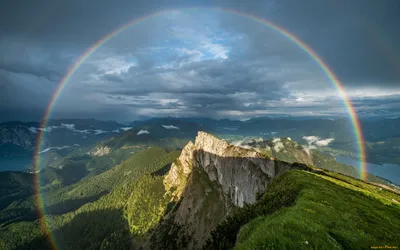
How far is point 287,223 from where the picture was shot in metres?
18.6

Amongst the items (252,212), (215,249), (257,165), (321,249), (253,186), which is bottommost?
(253,186)

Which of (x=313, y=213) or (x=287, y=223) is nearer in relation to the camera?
(x=287, y=223)

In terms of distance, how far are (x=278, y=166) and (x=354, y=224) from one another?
156 meters

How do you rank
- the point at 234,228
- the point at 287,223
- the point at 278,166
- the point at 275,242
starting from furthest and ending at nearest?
the point at 278,166 → the point at 234,228 → the point at 287,223 → the point at 275,242

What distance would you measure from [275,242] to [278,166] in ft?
555

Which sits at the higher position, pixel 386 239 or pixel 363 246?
pixel 363 246

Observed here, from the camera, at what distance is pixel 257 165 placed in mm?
197000

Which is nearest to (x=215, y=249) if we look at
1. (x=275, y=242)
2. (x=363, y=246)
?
(x=275, y=242)

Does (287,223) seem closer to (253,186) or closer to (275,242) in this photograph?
(275,242)

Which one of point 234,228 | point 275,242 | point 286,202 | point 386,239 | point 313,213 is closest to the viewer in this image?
point 275,242

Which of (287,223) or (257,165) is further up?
(287,223)

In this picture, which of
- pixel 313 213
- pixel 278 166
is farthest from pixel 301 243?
pixel 278 166

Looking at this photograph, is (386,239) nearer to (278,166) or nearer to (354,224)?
(354,224)

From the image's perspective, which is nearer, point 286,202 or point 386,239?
point 386,239
